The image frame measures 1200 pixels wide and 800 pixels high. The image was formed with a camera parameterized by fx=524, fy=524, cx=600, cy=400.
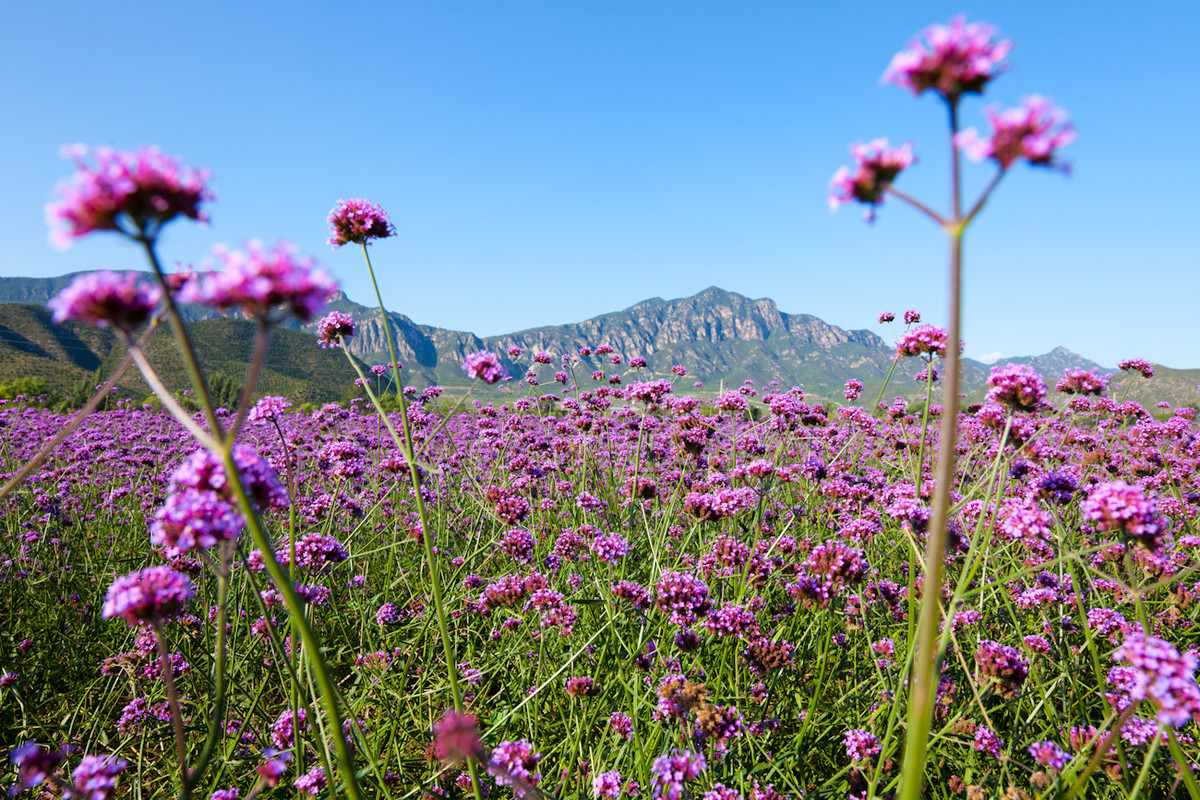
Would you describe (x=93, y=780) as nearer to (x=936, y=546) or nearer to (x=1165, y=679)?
(x=936, y=546)

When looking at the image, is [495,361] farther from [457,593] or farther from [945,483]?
[457,593]

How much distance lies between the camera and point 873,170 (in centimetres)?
119

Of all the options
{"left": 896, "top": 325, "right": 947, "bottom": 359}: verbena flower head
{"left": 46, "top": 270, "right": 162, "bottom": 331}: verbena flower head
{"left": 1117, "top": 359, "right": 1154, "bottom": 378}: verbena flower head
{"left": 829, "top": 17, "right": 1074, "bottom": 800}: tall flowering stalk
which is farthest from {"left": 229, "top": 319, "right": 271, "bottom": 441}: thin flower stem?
{"left": 1117, "top": 359, "right": 1154, "bottom": 378}: verbena flower head

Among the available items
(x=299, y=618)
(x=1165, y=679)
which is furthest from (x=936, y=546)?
(x=299, y=618)

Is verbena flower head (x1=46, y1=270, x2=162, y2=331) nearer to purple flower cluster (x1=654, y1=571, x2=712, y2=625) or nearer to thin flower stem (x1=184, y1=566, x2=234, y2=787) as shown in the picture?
thin flower stem (x1=184, y1=566, x2=234, y2=787)

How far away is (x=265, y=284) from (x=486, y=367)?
1498 millimetres

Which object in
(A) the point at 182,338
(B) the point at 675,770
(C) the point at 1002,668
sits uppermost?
(A) the point at 182,338

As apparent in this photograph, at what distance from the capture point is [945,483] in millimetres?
1038

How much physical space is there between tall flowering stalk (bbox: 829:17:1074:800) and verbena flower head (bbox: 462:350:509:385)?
173 cm

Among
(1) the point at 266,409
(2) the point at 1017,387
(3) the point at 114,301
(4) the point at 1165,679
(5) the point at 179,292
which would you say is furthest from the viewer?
(1) the point at 266,409

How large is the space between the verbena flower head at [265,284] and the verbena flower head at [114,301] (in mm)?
82

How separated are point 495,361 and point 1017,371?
2382mm

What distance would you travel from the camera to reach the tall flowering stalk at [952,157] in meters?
1.00

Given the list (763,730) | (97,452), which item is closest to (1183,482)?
(763,730)
